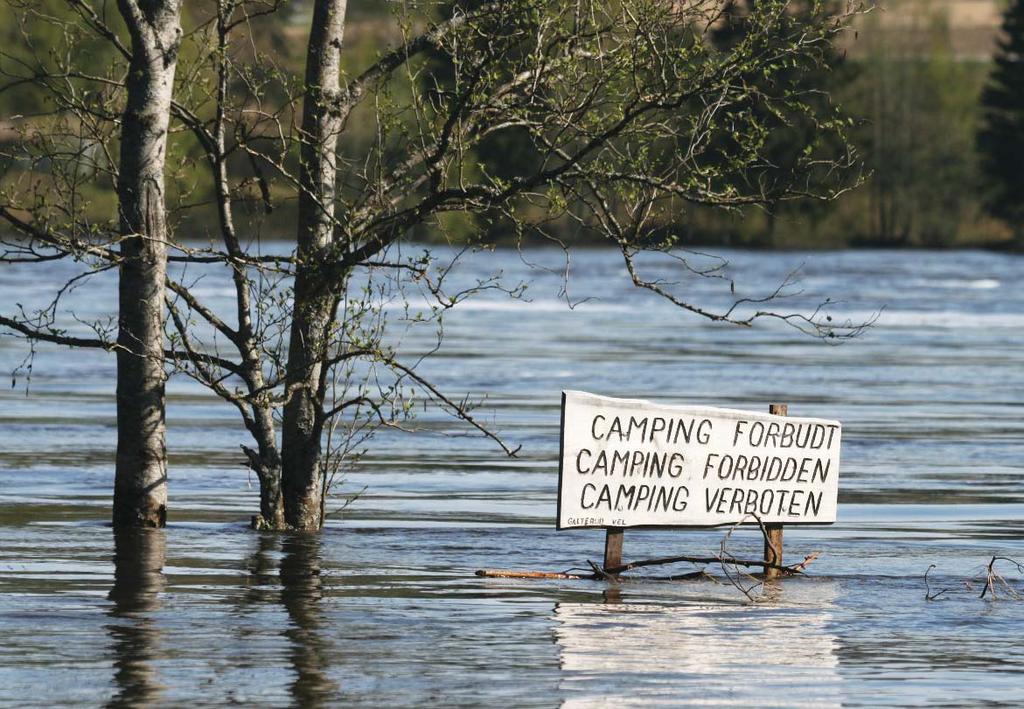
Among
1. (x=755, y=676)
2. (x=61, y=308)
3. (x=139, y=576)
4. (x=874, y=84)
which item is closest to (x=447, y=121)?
(x=139, y=576)

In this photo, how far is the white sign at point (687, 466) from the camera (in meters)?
12.1

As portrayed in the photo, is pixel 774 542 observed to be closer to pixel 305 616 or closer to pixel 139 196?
pixel 305 616

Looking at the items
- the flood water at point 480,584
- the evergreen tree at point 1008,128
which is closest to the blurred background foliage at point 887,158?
the evergreen tree at point 1008,128

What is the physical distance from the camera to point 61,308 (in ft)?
157

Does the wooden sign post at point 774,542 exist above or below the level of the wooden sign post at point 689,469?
below

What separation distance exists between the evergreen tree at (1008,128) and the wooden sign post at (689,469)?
9053 centimetres

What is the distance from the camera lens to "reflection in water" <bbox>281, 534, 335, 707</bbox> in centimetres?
889

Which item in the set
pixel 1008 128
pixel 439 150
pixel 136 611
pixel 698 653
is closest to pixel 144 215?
pixel 439 150

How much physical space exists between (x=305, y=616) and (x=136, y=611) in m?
0.83

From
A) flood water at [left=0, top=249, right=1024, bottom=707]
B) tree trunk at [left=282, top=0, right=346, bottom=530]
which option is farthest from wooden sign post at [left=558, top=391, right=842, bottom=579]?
tree trunk at [left=282, top=0, right=346, bottom=530]

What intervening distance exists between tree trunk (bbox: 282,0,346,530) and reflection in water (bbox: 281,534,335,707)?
1.59 feet

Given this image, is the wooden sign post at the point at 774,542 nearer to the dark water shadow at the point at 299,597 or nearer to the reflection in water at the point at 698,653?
the reflection in water at the point at 698,653

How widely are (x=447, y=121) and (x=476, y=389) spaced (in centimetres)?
1512

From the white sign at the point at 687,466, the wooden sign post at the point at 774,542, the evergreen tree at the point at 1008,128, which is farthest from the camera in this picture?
the evergreen tree at the point at 1008,128
